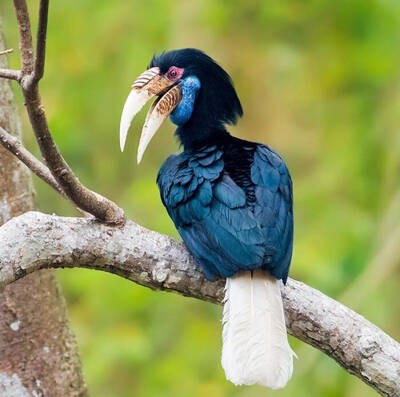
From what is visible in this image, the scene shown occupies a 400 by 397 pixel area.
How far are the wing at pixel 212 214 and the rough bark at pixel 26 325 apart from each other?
54 centimetres

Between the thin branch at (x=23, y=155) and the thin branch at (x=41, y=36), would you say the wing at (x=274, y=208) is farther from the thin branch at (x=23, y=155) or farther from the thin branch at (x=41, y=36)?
the thin branch at (x=41, y=36)

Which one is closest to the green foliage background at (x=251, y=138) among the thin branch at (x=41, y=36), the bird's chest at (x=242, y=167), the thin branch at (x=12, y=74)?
the bird's chest at (x=242, y=167)

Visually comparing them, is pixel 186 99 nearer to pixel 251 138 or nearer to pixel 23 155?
pixel 23 155

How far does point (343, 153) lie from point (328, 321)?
308 cm

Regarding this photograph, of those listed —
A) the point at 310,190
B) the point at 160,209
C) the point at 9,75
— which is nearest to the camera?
the point at 9,75

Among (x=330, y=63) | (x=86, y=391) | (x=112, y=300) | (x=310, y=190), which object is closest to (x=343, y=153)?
(x=310, y=190)

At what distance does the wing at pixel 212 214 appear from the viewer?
304 cm

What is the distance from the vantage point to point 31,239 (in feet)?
8.95

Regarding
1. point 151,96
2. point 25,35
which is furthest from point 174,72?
point 25,35

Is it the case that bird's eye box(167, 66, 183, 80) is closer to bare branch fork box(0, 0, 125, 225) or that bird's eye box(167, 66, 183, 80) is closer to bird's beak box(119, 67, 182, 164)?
bird's beak box(119, 67, 182, 164)

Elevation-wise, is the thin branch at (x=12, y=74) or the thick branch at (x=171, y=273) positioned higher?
the thin branch at (x=12, y=74)

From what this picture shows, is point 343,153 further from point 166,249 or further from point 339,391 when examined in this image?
point 166,249

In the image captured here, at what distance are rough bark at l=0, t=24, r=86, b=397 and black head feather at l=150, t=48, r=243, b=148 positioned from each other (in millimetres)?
760

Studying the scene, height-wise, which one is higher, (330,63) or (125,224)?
(125,224)
